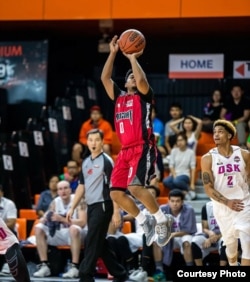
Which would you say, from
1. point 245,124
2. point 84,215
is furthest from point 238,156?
point 245,124

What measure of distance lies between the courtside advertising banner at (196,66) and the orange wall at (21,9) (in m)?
2.73

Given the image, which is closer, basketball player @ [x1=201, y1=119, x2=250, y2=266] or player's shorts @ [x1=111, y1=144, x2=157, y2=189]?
player's shorts @ [x1=111, y1=144, x2=157, y2=189]

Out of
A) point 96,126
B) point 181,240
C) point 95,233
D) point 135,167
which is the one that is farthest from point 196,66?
point 135,167

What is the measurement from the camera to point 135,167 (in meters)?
10.3

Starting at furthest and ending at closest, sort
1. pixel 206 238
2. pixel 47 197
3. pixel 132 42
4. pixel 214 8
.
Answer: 1. pixel 214 8
2. pixel 47 197
3. pixel 206 238
4. pixel 132 42

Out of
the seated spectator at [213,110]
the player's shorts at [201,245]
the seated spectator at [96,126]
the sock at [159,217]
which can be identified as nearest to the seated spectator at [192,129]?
the seated spectator at [213,110]

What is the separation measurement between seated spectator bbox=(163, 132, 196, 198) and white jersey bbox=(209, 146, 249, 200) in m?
4.21

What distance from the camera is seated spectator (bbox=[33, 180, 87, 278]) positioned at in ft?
45.2

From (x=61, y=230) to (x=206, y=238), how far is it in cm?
223

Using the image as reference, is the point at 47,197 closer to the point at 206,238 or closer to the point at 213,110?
the point at 206,238

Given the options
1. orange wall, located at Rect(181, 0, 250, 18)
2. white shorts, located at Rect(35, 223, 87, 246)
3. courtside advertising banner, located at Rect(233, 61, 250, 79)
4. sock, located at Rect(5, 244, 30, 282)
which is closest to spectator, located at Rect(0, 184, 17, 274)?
white shorts, located at Rect(35, 223, 87, 246)

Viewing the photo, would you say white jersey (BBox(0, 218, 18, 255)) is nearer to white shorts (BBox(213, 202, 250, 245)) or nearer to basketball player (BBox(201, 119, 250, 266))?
basketball player (BBox(201, 119, 250, 266))

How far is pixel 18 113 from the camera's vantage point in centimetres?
1827

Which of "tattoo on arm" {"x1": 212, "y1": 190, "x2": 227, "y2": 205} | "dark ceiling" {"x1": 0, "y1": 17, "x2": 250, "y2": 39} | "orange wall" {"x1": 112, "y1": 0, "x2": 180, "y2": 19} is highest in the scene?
"orange wall" {"x1": 112, "y1": 0, "x2": 180, "y2": 19}
